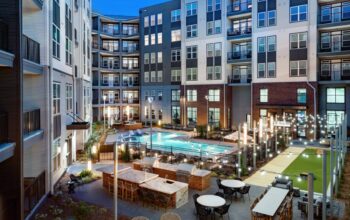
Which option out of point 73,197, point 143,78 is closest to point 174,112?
point 143,78

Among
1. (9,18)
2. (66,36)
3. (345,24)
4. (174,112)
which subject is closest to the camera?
(9,18)

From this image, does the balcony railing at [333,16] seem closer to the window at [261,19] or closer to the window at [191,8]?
the window at [261,19]

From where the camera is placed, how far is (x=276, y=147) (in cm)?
2444

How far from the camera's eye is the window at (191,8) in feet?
135

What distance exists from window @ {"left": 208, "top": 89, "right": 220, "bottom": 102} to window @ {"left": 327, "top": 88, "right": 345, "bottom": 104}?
14.0 metres

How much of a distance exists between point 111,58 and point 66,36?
32.8 metres

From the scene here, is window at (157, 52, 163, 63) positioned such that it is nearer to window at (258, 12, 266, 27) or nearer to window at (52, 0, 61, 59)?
window at (258, 12, 266, 27)

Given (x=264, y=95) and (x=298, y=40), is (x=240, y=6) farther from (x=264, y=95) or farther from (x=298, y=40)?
(x=264, y=95)

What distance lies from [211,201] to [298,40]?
86.5 ft

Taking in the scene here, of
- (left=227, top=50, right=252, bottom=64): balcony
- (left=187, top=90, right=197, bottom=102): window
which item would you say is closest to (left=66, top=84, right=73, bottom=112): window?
(left=187, top=90, right=197, bottom=102): window

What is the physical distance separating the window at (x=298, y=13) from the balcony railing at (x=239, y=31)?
5.77m

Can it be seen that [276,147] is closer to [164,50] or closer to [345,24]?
[345,24]

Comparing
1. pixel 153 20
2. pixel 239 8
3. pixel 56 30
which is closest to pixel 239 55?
pixel 239 8

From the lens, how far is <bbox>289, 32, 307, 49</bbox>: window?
31.2 metres
